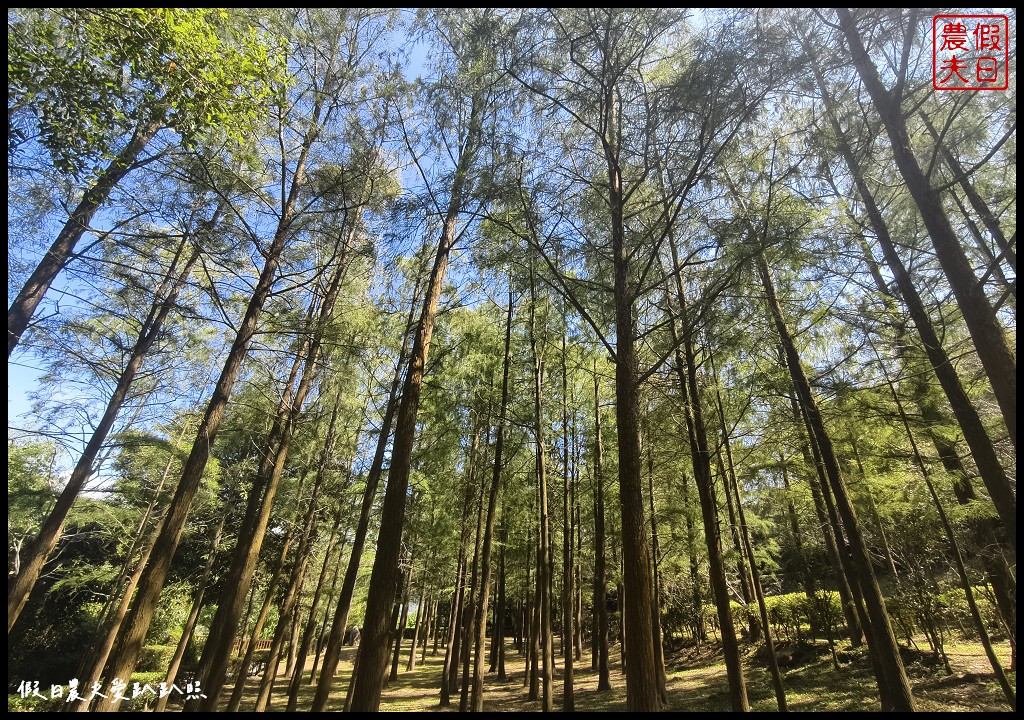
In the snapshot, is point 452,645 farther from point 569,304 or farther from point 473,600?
point 569,304

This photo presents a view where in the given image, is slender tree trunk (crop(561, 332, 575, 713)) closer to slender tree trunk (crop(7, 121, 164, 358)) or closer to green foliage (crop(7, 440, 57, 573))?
slender tree trunk (crop(7, 121, 164, 358))

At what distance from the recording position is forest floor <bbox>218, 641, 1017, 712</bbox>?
24.1ft

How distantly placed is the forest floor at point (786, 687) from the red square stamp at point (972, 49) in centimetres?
889

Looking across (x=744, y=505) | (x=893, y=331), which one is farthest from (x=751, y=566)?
(x=893, y=331)

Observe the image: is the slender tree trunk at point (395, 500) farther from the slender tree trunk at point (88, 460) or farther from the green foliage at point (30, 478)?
the green foliage at point (30, 478)

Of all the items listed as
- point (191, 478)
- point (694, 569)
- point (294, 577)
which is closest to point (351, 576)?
point (191, 478)

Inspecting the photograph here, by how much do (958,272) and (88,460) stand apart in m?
14.8

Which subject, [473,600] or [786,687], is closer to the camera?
[473,600]

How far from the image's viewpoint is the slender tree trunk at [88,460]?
7223 millimetres

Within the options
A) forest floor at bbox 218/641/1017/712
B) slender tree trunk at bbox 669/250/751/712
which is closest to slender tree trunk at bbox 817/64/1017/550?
slender tree trunk at bbox 669/250/751/712

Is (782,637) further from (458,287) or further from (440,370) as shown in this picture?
(458,287)

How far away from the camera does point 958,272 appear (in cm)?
450

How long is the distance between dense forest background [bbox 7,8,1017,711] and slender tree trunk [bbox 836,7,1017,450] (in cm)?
3

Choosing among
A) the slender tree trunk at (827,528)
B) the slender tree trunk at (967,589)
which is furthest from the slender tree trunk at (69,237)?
the slender tree trunk at (967,589)
